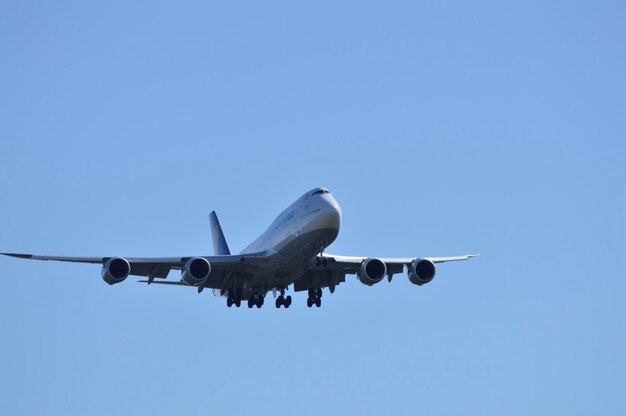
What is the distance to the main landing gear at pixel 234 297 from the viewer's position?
60844 millimetres

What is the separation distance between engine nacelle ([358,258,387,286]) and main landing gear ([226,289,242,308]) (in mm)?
7041

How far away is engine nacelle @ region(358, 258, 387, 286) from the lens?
5875 centimetres

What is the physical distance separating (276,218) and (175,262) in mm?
5763

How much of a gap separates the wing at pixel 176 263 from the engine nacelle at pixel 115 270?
64cm

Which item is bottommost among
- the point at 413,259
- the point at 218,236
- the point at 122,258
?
the point at 122,258

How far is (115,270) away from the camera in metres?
55.7

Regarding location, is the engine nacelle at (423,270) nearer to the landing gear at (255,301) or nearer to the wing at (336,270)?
the wing at (336,270)

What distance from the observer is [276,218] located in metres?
58.8

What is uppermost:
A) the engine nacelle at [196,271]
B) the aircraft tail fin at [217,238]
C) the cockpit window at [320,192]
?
the aircraft tail fin at [217,238]

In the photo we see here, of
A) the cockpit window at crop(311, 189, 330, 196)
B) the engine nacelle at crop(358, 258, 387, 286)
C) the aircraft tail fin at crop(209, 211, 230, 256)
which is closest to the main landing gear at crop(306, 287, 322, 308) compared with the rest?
the engine nacelle at crop(358, 258, 387, 286)

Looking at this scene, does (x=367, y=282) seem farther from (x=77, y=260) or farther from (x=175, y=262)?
(x=77, y=260)

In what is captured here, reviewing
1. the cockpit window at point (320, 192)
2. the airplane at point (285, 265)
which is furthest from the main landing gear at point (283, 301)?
the cockpit window at point (320, 192)

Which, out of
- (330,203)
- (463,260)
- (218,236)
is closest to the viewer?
(330,203)

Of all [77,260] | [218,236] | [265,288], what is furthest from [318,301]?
[218,236]
